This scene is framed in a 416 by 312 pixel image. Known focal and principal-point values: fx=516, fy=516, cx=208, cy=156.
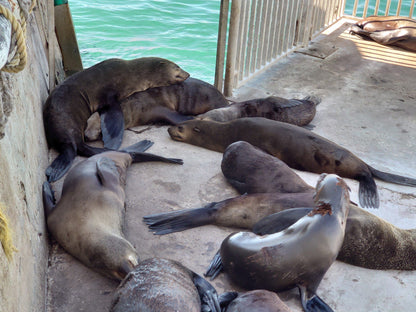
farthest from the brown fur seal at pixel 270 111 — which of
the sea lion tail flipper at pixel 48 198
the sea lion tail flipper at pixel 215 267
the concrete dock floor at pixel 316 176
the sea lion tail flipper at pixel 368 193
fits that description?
the sea lion tail flipper at pixel 215 267

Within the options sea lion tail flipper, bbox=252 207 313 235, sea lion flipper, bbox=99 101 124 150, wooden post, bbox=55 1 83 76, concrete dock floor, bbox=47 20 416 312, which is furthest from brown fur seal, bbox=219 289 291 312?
wooden post, bbox=55 1 83 76

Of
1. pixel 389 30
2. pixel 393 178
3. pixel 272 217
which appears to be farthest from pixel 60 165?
pixel 389 30

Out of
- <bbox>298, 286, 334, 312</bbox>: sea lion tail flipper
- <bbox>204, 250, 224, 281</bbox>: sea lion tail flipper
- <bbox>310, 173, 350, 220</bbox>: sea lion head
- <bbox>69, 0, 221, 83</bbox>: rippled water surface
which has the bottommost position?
<bbox>69, 0, 221, 83</bbox>: rippled water surface

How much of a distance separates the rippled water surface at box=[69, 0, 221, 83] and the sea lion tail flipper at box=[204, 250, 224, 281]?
7.85m

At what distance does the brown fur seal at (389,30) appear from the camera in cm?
710

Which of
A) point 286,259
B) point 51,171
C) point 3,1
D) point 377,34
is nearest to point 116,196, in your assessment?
point 51,171

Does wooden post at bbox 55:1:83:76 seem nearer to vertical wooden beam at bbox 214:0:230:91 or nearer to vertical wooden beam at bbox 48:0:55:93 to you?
vertical wooden beam at bbox 48:0:55:93

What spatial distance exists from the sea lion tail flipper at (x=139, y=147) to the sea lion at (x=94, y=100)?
0.12m

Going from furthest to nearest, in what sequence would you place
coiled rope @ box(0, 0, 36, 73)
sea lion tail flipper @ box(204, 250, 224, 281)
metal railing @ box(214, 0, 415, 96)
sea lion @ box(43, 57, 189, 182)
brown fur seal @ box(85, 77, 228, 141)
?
1. metal railing @ box(214, 0, 415, 96)
2. brown fur seal @ box(85, 77, 228, 141)
3. sea lion @ box(43, 57, 189, 182)
4. sea lion tail flipper @ box(204, 250, 224, 281)
5. coiled rope @ box(0, 0, 36, 73)

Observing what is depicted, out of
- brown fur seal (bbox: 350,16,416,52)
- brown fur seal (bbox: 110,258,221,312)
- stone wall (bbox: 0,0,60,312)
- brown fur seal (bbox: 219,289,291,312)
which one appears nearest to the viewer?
stone wall (bbox: 0,0,60,312)

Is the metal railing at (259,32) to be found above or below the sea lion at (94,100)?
above

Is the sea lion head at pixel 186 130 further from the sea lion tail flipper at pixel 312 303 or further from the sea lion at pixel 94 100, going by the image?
the sea lion tail flipper at pixel 312 303

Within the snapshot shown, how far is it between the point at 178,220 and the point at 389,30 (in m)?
5.32

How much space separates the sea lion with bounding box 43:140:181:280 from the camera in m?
2.79
